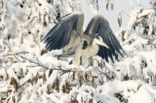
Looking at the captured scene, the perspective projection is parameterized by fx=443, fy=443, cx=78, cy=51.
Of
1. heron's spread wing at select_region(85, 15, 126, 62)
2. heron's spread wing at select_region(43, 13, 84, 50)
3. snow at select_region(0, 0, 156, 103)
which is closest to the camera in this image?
snow at select_region(0, 0, 156, 103)

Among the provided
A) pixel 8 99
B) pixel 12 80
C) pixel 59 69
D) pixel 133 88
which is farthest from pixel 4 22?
pixel 133 88

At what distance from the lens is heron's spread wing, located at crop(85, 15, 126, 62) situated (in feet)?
17.4

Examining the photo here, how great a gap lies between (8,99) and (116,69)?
139 centimetres

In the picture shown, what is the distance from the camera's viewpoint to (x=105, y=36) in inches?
219

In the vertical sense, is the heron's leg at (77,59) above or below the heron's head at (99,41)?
below

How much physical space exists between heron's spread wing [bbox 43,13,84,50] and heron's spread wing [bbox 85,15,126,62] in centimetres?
21

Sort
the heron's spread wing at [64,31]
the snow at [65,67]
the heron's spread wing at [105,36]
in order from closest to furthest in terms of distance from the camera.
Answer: the snow at [65,67] → the heron's spread wing at [64,31] → the heron's spread wing at [105,36]

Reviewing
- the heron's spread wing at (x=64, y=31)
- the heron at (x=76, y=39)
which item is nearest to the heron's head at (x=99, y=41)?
the heron at (x=76, y=39)

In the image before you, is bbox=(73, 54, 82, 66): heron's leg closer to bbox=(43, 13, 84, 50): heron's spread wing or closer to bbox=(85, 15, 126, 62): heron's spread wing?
bbox=(43, 13, 84, 50): heron's spread wing

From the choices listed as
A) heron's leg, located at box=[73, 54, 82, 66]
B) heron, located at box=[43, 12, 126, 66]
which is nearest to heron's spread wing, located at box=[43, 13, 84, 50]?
heron, located at box=[43, 12, 126, 66]

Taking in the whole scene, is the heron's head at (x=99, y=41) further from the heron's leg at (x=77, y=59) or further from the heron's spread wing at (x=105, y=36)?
A: the heron's leg at (x=77, y=59)

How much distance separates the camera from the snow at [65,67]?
13.8 feet

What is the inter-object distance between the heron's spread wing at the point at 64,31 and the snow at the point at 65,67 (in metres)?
0.12

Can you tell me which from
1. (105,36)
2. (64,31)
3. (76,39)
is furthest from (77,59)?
(105,36)
